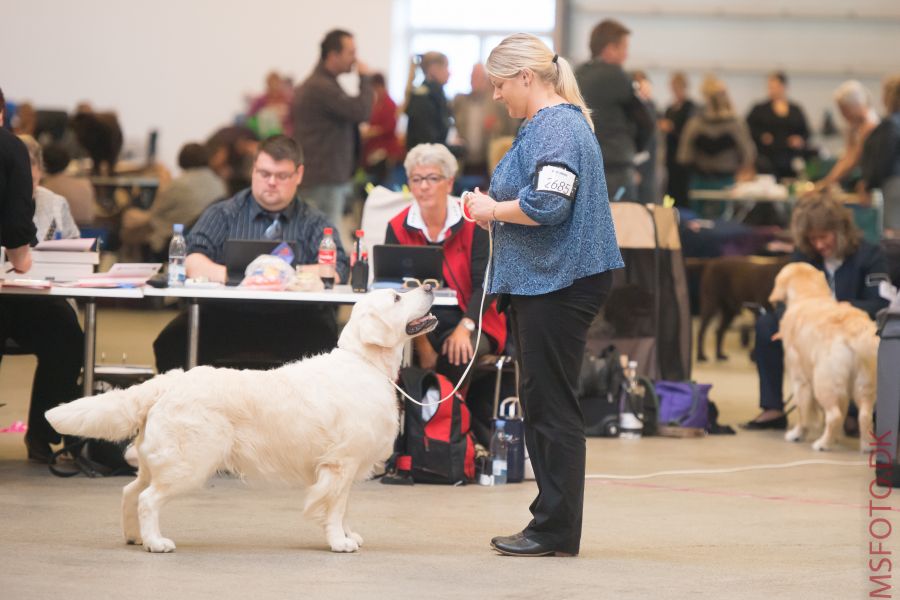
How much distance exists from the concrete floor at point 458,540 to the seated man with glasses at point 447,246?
64 centimetres

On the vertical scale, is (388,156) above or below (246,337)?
above

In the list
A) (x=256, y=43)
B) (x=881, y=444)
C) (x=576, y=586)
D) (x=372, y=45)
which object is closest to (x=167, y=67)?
(x=256, y=43)

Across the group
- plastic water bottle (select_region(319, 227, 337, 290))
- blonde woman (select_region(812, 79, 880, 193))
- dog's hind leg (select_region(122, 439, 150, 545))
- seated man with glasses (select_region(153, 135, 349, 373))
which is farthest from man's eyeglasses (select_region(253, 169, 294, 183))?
blonde woman (select_region(812, 79, 880, 193))

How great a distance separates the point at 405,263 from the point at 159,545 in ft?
6.50

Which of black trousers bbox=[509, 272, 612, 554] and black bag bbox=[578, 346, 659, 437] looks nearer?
black trousers bbox=[509, 272, 612, 554]

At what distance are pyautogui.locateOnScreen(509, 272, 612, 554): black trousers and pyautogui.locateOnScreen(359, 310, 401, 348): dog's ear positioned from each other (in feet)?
1.34

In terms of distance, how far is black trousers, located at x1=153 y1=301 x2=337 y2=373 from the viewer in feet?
18.9

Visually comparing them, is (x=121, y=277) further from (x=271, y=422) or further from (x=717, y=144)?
(x=717, y=144)

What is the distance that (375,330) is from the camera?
13.4 ft

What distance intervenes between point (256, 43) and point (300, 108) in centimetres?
801

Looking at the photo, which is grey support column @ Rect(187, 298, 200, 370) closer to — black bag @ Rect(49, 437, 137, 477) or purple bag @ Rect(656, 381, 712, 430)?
black bag @ Rect(49, 437, 137, 477)

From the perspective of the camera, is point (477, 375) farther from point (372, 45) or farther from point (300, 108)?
point (372, 45)

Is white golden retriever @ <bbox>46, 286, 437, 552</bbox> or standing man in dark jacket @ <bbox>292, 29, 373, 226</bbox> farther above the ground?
standing man in dark jacket @ <bbox>292, 29, 373, 226</bbox>

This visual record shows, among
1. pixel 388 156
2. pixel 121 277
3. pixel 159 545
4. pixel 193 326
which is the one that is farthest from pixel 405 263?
pixel 388 156
